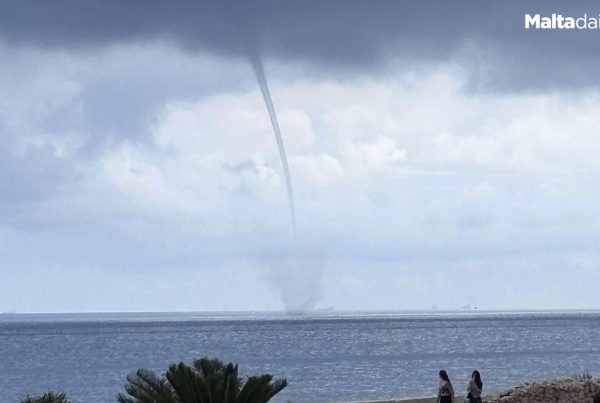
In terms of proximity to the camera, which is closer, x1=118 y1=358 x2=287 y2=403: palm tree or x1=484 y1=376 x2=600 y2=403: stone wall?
x1=118 y1=358 x2=287 y2=403: palm tree

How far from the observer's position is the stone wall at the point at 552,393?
85.3 feet

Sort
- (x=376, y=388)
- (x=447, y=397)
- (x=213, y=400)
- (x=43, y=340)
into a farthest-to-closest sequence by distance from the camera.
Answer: (x=43, y=340), (x=376, y=388), (x=447, y=397), (x=213, y=400)

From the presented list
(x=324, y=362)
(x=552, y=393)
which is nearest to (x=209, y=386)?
(x=552, y=393)

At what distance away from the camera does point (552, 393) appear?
26672mm

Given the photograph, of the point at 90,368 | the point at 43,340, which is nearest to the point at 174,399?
the point at 90,368

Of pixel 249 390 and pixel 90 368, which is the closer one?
pixel 249 390

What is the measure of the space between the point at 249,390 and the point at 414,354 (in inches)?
3058

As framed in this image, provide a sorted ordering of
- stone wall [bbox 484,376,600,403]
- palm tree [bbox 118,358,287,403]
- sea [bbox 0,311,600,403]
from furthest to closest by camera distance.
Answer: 1. sea [bbox 0,311,600,403]
2. stone wall [bbox 484,376,600,403]
3. palm tree [bbox 118,358,287,403]

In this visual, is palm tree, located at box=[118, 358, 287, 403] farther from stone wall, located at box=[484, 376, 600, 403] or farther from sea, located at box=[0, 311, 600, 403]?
sea, located at box=[0, 311, 600, 403]

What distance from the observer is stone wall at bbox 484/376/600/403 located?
1024 inches

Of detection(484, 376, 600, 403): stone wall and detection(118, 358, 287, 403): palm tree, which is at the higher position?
detection(118, 358, 287, 403): palm tree

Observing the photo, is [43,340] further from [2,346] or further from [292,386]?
[292,386]

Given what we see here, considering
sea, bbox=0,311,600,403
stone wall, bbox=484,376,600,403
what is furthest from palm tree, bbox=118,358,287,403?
sea, bbox=0,311,600,403

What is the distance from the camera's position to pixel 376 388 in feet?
186
